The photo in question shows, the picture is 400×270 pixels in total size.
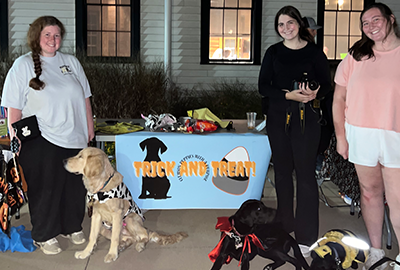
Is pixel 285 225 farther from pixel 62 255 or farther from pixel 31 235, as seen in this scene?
pixel 31 235

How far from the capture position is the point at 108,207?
2996 mm

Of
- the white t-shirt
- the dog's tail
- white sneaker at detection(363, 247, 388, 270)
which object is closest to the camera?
white sneaker at detection(363, 247, 388, 270)

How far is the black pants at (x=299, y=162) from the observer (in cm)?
295

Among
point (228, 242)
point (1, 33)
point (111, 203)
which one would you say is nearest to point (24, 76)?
point (111, 203)

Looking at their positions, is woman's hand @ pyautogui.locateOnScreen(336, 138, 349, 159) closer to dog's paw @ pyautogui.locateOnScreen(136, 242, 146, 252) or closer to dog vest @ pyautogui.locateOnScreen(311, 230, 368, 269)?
dog vest @ pyautogui.locateOnScreen(311, 230, 368, 269)

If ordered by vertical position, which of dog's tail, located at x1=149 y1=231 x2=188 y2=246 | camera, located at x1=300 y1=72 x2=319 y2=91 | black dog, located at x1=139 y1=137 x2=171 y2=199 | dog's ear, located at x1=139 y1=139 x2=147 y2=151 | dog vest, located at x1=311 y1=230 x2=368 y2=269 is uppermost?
camera, located at x1=300 y1=72 x2=319 y2=91

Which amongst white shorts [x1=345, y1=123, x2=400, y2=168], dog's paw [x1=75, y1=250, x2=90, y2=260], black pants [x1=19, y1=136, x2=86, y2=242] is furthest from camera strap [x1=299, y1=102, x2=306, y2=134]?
dog's paw [x1=75, y1=250, x2=90, y2=260]

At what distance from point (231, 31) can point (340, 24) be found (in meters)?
2.58

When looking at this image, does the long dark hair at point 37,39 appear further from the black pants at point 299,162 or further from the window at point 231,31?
the window at point 231,31

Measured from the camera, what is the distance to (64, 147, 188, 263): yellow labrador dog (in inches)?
113

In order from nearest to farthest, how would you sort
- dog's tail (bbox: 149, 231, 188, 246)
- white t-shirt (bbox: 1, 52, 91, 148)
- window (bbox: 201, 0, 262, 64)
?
white t-shirt (bbox: 1, 52, 91, 148), dog's tail (bbox: 149, 231, 188, 246), window (bbox: 201, 0, 262, 64)

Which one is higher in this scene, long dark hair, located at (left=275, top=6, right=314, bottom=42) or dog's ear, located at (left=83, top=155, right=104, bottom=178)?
long dark hair, located at (left=275, top=6, right=314, bottom=42)

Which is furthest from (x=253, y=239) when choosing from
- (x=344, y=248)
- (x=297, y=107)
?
(x=297, y=107)

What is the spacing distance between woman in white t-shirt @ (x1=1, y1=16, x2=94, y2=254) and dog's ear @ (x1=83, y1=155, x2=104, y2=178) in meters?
0.31
